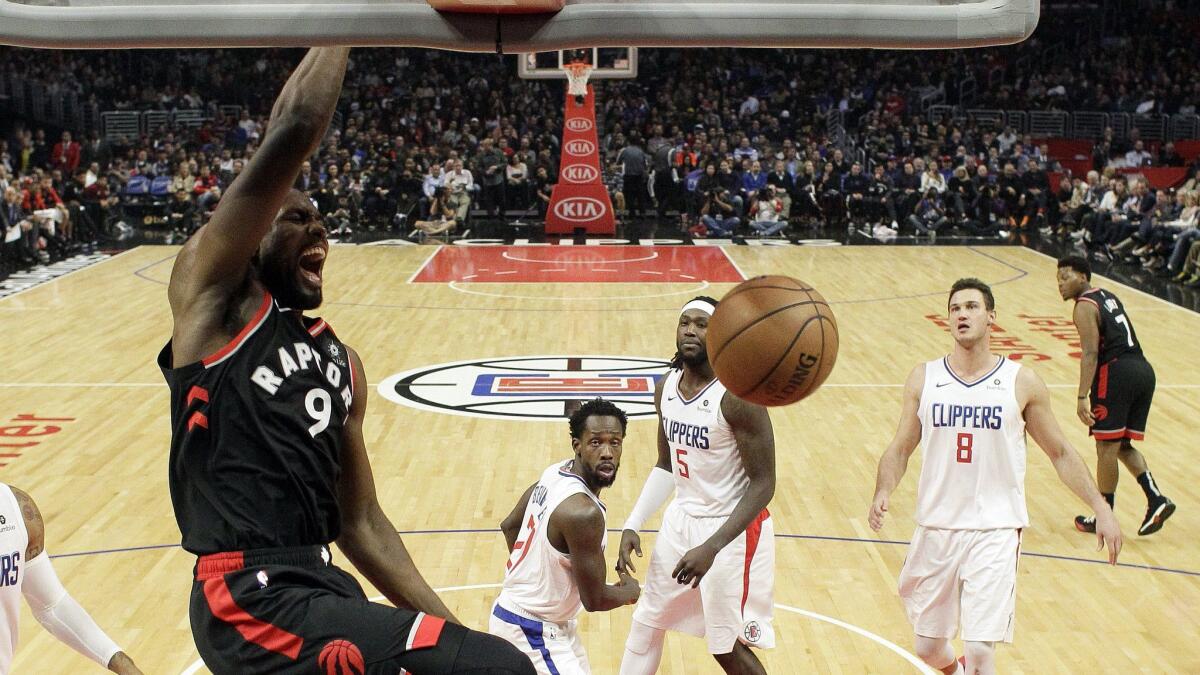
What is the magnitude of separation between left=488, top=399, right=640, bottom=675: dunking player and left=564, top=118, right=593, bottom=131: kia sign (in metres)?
18.2

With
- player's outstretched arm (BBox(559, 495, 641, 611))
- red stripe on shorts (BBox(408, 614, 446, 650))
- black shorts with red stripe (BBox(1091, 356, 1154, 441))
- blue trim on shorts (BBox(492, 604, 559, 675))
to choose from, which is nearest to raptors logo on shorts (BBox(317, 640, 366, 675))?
red stripe on shorts (BBox(408, 614, 446, 650))

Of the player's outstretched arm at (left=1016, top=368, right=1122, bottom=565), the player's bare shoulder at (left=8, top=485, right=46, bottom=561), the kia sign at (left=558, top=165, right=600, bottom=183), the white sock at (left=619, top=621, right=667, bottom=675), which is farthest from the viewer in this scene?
the kia sign at (left=558, top=165, right=600, bottom=183)

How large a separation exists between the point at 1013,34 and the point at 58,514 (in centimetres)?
629

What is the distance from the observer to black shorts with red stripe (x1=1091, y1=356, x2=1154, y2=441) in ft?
24.6

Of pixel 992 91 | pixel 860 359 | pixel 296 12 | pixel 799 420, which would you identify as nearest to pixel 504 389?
pixel 799 420

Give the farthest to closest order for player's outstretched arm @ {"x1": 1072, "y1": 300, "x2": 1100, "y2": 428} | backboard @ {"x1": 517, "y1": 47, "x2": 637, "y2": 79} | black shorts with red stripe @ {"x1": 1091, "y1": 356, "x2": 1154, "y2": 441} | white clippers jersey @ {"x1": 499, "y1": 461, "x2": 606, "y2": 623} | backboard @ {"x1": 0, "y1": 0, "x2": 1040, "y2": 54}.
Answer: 1. backboard @ {"x1": 517, "y1": 47, "x2": 637, "y2": 79}
2. black shorts with red stripe @ {"x1": 1091, "y1": 356, "x2": 1154, "y2": 441}
3. player's outstretched arm @ {"x1": 1072, "y1": 300, "x2": 1100, "y2": 428}
4. white clippers jersey @ {"x1": 499, "y1": 461, "x2": 606, "y2": 623}
5. backboard @ {"x1": 0, "y1": 0, "x2": 1040, "y2": 54}

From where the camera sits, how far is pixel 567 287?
16719mm

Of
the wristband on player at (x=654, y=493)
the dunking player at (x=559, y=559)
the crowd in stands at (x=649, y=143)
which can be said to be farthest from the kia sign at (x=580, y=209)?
the dunking player at (x=559, y=559)

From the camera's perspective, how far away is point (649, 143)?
2584 centimetres

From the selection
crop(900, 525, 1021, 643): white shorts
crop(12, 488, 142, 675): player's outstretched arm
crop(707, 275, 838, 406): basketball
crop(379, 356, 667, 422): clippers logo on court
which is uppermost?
crop(707, 275, 838, 406): basketball

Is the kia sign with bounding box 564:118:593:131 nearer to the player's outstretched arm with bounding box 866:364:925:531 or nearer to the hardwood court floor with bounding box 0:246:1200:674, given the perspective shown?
the hardwood court floor with bounding box 0:246:1200:674

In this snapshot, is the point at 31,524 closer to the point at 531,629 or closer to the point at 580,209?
the point at 531,629

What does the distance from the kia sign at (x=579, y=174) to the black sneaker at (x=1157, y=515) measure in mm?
15996

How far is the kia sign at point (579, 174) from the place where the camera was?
886 inches
